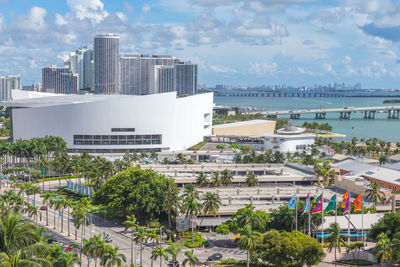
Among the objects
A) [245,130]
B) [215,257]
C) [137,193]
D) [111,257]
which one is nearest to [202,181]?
[137,193]

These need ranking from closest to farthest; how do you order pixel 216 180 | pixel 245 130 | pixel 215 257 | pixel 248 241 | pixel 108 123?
pixel 248 241 < pixel 215 257 < pixel 216 180 < pixel 108 123 < pixel 245 130

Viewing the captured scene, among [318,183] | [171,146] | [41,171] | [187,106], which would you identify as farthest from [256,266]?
[187,106]

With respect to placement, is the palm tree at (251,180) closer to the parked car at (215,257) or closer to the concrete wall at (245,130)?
the parked car at (215,257)

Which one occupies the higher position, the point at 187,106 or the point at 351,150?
the point at 187,106

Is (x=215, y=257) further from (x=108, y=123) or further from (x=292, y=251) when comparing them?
(x=108, y=123)

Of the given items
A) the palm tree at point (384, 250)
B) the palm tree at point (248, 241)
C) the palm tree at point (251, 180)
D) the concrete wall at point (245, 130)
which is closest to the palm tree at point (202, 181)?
the palm tree at point (251, 180)

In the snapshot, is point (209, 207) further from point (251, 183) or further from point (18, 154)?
point (18, 154)
